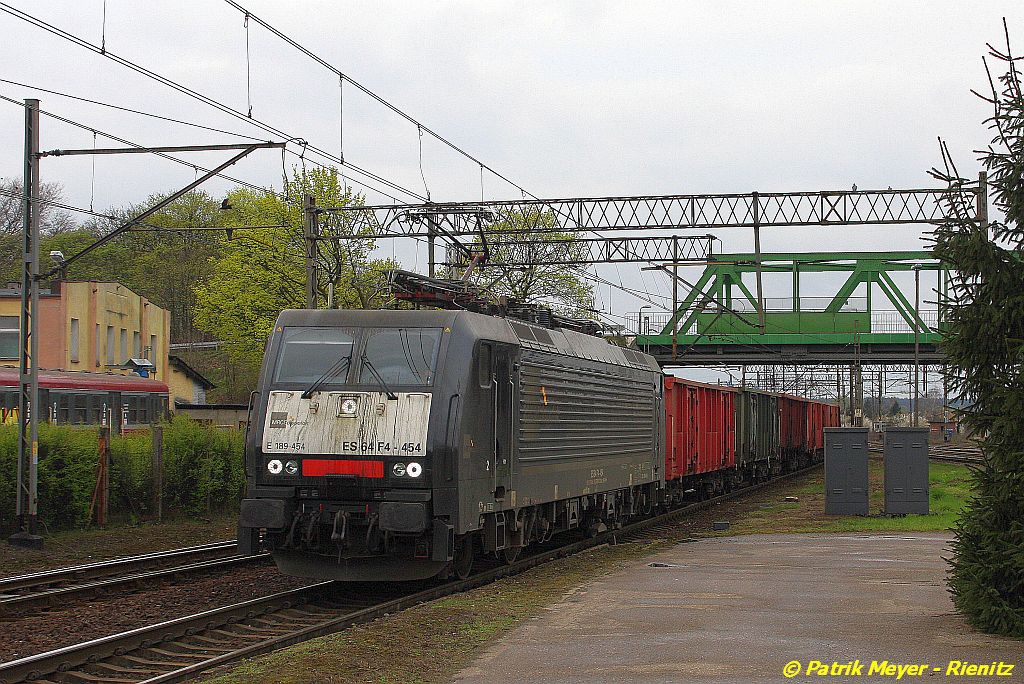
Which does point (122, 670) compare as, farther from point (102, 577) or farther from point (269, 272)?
point (269, 272)

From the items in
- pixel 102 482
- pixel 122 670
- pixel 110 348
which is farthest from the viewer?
pixel 110 348

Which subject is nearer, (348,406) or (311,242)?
(348,406)

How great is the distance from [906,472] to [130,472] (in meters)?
14.2

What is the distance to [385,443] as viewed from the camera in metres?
13.0

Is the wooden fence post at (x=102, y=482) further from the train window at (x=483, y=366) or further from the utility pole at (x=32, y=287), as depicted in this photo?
the train window at (x=483, y=366)

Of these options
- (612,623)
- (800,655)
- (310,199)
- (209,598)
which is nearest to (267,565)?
(209,598)

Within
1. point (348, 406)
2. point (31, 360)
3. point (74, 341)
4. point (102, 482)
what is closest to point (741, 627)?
point (348, 406)

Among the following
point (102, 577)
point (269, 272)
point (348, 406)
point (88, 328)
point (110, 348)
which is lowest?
point (102, 577)

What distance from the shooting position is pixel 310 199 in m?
27.4

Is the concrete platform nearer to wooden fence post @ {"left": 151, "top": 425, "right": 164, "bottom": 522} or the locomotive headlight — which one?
the locomotive headlight

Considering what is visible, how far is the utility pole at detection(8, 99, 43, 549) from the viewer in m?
18.3

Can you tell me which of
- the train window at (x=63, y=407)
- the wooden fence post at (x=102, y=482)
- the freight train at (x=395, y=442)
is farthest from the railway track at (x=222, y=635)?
the train window at (x=63, y=407)

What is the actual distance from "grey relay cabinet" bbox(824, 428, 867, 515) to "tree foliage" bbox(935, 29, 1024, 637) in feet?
46.6

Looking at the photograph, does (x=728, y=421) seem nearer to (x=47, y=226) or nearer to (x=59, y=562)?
(x=59, y=562)
